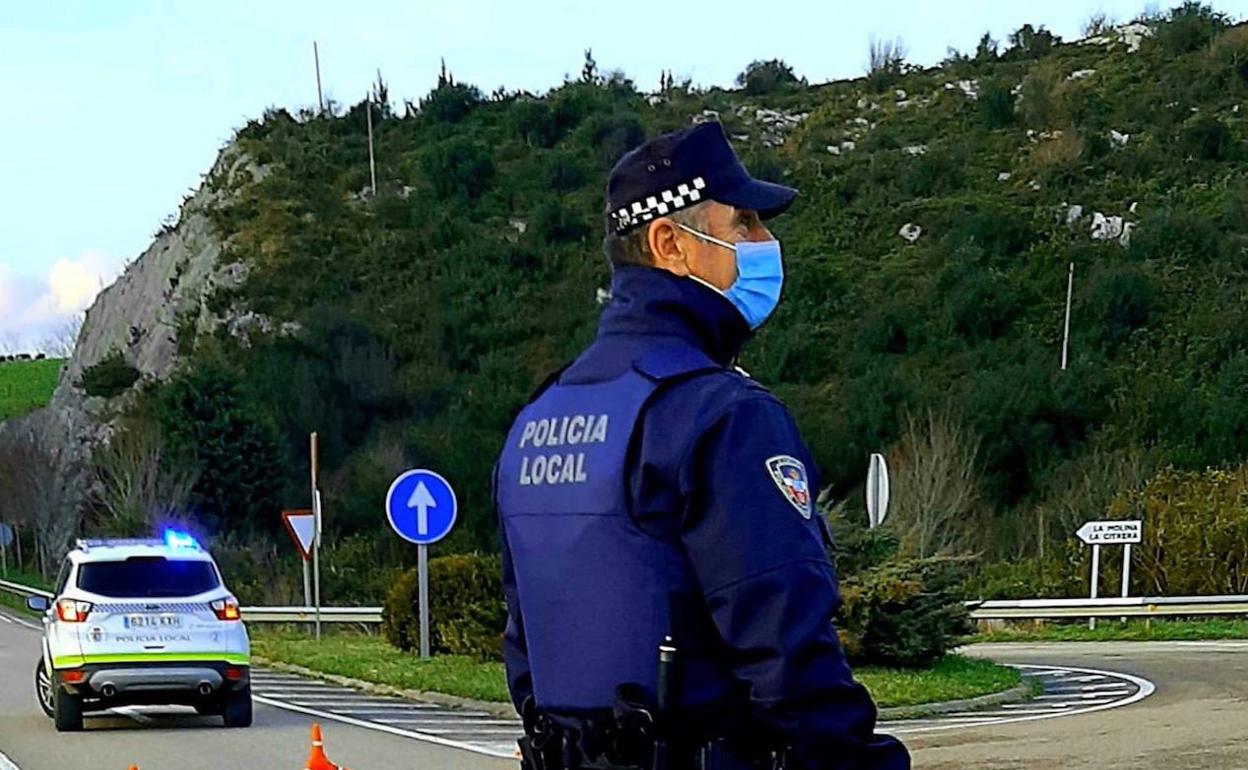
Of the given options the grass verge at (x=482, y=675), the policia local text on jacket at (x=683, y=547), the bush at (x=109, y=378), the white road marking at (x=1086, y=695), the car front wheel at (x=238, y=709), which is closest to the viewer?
the policia local text on jacket at (x=683, y=547)

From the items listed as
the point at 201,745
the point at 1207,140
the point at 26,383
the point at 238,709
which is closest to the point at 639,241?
the point at 201,745

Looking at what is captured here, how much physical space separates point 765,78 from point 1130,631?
61.8 meters

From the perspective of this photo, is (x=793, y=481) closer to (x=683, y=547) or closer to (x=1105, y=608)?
(x=683, y=547)

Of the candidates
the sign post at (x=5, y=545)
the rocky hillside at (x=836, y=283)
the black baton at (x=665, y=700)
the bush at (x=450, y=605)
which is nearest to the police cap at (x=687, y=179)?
the black baton at (x=665, y=700)

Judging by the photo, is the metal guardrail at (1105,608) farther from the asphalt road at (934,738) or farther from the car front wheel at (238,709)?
the car front wheel at (238,709)

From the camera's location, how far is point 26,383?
94.3m

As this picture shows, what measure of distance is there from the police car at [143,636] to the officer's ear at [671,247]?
12641 millimetres

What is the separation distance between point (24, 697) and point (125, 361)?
4385 cm

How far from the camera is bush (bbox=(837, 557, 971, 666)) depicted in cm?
1875

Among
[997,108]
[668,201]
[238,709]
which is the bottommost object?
[238,709]

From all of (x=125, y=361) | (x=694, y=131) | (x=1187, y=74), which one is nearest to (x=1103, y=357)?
(x=1187, y=74)

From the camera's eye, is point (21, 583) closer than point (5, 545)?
Yes

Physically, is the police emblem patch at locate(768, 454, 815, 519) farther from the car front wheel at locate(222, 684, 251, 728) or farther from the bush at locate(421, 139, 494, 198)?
the bush at locate(421, 139, 494, 198)

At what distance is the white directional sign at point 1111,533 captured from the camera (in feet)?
90.6
